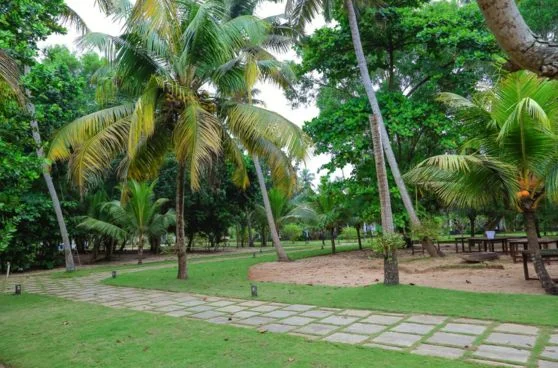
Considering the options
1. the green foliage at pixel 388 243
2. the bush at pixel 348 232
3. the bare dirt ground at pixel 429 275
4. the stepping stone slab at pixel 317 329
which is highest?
the green foliage at pixel 388 243

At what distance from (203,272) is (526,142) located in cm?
919

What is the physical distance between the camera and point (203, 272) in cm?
1198

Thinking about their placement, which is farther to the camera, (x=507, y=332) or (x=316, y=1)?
(x=316, y=1)

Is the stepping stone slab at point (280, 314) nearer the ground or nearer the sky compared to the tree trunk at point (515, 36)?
nearer the ground

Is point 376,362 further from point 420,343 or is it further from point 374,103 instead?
point 374,103

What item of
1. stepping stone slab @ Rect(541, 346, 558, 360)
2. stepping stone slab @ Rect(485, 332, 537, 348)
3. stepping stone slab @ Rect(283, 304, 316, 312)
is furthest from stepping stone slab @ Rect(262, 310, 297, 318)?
stepping stone slab @ Rect(541, 346, 558, 360)

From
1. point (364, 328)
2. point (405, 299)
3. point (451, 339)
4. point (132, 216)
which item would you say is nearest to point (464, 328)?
point (451, 339)

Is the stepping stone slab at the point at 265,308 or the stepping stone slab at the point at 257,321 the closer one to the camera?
the stepping stone slab at the point at 257,321

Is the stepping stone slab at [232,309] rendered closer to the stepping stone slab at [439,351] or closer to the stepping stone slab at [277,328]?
the stepping stone slab at [277,328]

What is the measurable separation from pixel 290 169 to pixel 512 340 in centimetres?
621

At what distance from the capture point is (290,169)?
956 centimetres

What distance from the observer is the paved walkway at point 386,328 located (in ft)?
12.5

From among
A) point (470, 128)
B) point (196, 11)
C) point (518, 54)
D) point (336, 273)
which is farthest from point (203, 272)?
point (518, 54)

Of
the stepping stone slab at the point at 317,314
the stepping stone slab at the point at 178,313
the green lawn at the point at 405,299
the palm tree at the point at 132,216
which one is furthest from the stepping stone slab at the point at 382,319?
the palm tree at the point at 132,216
